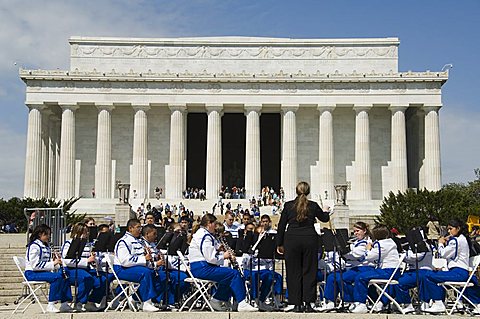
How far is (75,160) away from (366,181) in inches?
1162

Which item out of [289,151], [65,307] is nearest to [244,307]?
[65,307]

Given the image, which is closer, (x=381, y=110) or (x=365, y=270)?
(x=365, y=270)

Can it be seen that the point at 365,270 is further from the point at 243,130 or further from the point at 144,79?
the point at 243,130

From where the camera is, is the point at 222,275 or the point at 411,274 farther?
the point at 411,274

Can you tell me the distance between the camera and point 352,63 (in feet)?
234

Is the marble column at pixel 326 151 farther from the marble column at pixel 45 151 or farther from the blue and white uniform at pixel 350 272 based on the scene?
the blue and white uniform at pixel 350 272

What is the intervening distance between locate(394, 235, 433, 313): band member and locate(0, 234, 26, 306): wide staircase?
41.0 feet

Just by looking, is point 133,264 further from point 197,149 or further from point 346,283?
point 197,149

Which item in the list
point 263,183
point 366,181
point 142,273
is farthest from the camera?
point 263,183

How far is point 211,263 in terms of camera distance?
1684 cm

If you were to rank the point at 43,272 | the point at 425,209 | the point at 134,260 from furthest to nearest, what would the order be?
the point at 425,209
the point at 43,272
the point at 134,260

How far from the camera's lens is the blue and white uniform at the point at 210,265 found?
55.1 ft

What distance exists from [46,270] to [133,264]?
7.72 ft

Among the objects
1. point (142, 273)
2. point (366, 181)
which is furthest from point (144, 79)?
point (142, 273)
